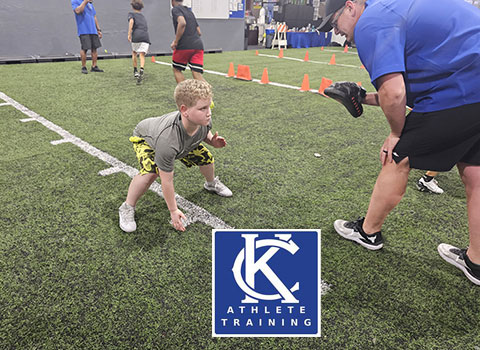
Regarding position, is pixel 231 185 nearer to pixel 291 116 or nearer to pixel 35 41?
pixel 291 116

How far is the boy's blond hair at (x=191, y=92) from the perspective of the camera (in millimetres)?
1876

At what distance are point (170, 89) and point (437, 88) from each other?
5606 millimetres

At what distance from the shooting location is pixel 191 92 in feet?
6.15

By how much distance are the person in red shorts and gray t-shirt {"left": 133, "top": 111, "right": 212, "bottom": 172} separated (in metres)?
3.59

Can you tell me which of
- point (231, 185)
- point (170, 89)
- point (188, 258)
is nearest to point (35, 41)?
point (170, 89)

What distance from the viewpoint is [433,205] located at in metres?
2.68

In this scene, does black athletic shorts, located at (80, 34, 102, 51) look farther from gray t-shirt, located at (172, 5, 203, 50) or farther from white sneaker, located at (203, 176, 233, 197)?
white sneaker, located at (203, 176, 233, 197)

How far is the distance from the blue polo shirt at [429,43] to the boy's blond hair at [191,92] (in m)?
0.84

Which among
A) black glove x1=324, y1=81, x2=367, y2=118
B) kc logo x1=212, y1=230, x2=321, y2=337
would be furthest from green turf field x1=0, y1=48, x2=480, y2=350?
black glove x1=324, y1=81, x2=367, y2=118

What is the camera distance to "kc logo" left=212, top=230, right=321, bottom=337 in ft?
4.67

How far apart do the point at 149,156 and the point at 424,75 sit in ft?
5.47

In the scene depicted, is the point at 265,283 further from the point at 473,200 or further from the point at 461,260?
the point at 461,260

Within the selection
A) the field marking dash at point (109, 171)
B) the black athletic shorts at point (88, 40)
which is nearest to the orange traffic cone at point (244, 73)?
the black athletic shorts at point (88, 40)

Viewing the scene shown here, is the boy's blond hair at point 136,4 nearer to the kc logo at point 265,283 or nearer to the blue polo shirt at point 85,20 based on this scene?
the blue polo shirt at point 85,20
